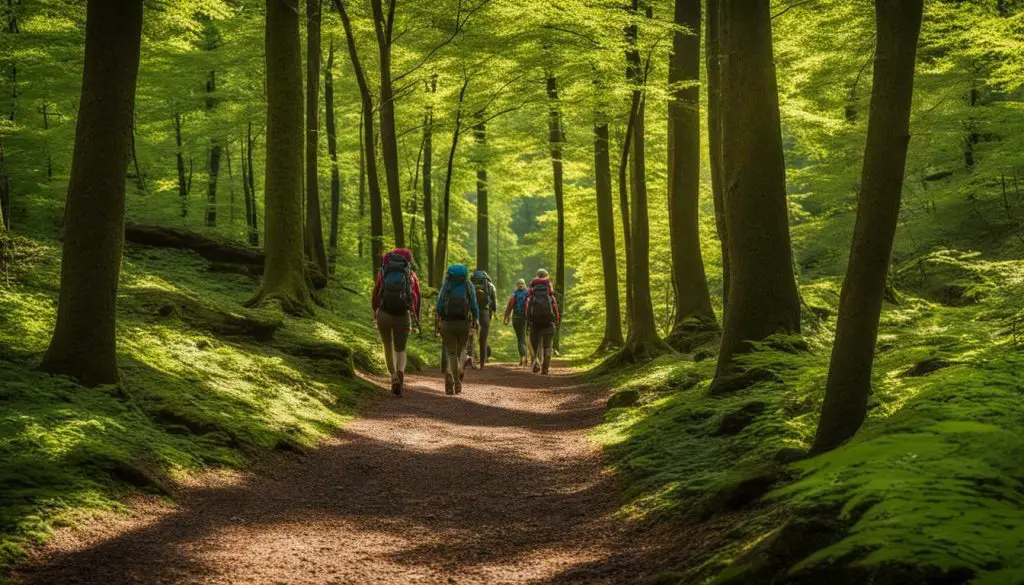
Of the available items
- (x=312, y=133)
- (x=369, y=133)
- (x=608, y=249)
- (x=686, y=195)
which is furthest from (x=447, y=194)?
(x=686, y=195)

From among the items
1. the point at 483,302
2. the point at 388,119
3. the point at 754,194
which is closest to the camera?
the point at 754,194

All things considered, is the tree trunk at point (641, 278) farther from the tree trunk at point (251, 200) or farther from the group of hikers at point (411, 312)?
the tree trunk at point (251, 200)

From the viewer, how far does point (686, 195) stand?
Result: 14938mm

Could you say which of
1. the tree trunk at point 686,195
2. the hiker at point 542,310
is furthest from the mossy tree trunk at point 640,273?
the hiker at point 542,310

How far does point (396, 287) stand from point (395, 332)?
27.7 inches

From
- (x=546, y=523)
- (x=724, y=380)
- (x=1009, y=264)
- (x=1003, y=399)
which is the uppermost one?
(x=1009, y=264)

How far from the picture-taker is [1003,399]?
12.5ft

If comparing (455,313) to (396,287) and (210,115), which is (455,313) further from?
(210,115)

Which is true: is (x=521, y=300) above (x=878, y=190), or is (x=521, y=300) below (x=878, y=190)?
below

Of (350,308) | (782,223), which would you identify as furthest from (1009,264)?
(350,308)

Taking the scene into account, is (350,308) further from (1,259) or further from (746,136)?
(746,136)

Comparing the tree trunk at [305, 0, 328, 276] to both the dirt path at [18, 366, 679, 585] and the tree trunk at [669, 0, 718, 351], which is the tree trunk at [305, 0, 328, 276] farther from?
the dirt path at [18, 366, 679, 585]

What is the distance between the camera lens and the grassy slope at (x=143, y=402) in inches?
211

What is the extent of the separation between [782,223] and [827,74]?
12111 millimetres
